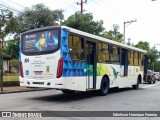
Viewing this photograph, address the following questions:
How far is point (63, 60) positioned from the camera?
12672mm

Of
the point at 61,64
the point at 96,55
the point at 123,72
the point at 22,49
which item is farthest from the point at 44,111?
the point at 123,72

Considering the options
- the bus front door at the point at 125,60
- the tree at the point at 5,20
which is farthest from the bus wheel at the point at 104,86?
the tree at the point at 5,20

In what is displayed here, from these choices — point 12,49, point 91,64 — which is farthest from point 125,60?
point 12,49

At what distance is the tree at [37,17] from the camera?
29922 mm

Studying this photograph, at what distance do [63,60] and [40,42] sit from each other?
1.58 metres

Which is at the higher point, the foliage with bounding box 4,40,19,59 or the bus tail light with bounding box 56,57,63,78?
the foliage with bounding box 4,40,19,59

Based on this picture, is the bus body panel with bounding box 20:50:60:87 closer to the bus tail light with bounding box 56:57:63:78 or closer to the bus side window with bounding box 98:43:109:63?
the bus tail light with bounding box 56:57:63:78

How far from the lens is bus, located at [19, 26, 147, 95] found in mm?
12797

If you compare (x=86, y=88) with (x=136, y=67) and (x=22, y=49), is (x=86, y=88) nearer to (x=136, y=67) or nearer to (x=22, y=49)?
(x=22, y=49)

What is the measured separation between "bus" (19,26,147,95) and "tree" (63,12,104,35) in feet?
53.2

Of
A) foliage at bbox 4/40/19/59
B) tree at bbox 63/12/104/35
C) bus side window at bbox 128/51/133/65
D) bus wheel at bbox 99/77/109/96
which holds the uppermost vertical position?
tree at bbox 63/12/104/35

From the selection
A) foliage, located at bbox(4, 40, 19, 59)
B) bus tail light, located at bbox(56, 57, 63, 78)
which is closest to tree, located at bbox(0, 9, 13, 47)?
bus tail light, located at bbox(56, 57, 63, 78)

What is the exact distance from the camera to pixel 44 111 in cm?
1023

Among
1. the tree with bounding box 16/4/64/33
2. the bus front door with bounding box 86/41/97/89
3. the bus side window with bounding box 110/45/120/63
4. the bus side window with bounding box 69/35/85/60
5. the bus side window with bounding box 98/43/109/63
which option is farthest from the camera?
the tree with bounding box 16/4/64/33
